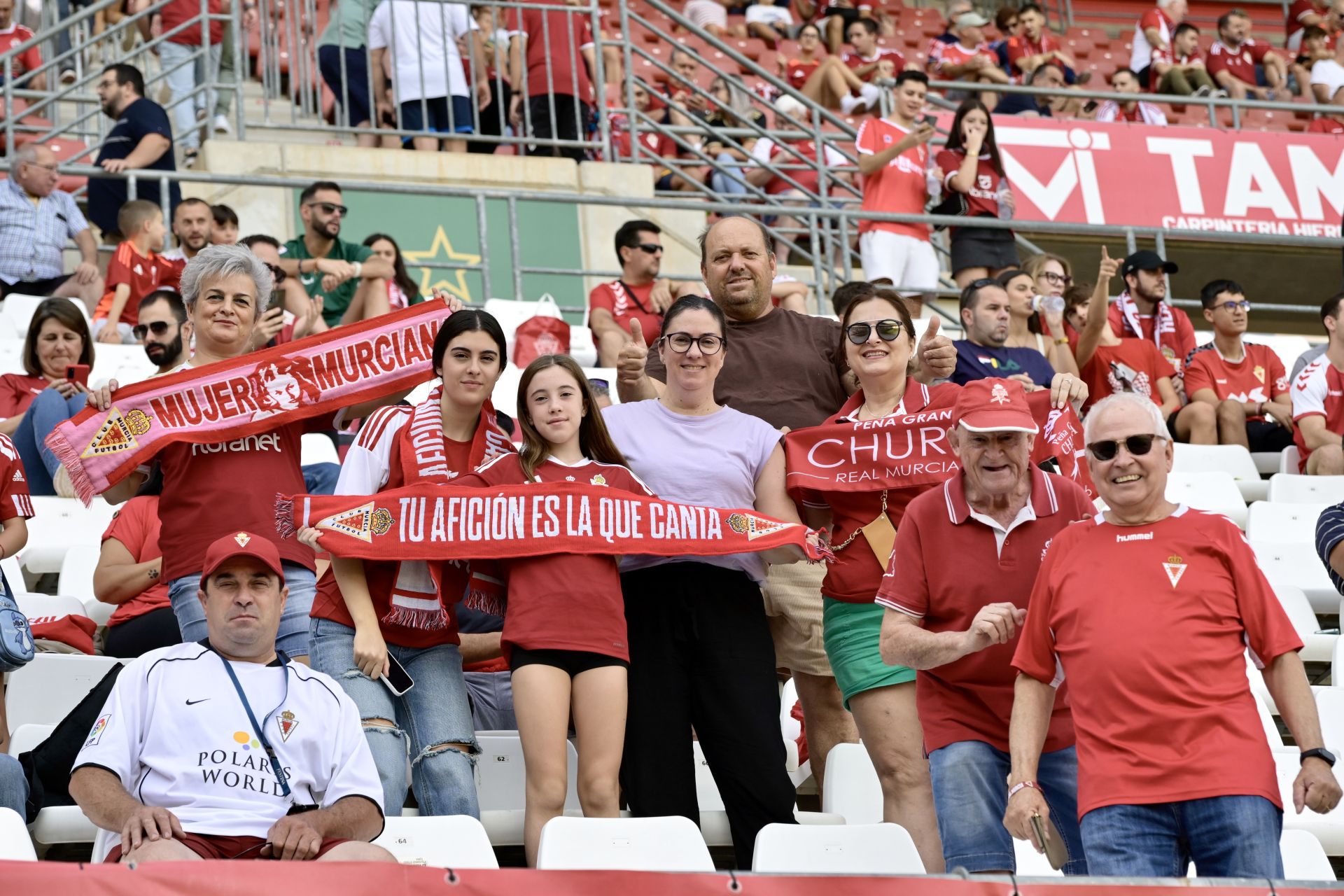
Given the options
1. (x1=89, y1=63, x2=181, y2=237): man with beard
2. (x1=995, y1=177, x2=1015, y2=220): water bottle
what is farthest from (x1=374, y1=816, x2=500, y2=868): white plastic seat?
(x1=995, y1=177, x2=1015, y2=220): water bottle

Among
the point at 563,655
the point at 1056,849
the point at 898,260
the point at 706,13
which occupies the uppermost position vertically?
the point at 706,13

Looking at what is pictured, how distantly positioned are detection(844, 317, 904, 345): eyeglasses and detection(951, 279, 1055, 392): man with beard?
5.76ft

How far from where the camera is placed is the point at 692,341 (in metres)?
5.21

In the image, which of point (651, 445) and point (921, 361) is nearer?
point (651, 445)

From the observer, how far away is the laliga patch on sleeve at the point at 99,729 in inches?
167

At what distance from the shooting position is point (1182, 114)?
632 inches

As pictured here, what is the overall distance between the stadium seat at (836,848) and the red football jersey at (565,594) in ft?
2.01

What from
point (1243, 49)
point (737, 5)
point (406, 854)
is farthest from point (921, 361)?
point (1243, 49)

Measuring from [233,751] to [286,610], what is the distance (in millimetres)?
873

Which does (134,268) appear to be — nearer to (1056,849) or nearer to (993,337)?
(993,337)

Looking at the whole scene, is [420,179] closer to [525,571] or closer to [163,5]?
[163,5]

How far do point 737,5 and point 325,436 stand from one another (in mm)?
9273

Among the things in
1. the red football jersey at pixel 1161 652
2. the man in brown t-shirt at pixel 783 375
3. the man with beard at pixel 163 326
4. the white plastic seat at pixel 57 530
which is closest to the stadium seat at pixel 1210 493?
the man in brown t-shirt at pixel 783 375

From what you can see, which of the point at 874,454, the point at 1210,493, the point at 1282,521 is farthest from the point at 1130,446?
the point at 1210,493
